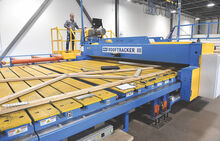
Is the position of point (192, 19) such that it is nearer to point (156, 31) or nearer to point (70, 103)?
point (156, 31)

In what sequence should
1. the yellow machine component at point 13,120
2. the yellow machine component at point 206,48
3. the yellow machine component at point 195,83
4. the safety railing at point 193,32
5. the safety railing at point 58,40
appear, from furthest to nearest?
the safety railing at point 193,32 → the safety railing at point 58,40 → the yellow machine component at point 206,48 → the yellow machine component at point 195,83 → the yellow machine component at point 13,120

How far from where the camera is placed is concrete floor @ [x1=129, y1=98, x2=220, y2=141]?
7.90 ft

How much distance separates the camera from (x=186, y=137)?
2385 mm

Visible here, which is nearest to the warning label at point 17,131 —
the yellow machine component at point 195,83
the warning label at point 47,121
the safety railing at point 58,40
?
the warning label at point 47,121

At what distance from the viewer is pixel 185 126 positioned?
2709 mm

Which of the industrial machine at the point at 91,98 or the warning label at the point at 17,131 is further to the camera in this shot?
the industrial machine at the point at 91,98

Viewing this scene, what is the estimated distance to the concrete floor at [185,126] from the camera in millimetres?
2408

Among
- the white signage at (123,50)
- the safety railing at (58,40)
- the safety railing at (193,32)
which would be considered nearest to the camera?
the white signage at (123,50)

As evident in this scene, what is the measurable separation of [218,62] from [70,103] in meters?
2.12

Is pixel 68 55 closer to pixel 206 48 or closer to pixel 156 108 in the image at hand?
pixel 156 108

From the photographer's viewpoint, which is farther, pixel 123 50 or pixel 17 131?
pixel 123 50

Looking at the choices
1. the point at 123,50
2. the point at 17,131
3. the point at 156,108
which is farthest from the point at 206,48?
the point at 17,131

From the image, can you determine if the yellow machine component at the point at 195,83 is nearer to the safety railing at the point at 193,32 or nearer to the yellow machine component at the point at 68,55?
the yellow machine component at the point at 68,55

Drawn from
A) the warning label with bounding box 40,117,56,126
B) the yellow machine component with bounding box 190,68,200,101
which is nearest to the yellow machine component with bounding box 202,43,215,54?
the yellow machine component with bounding box 190,68,200,101
